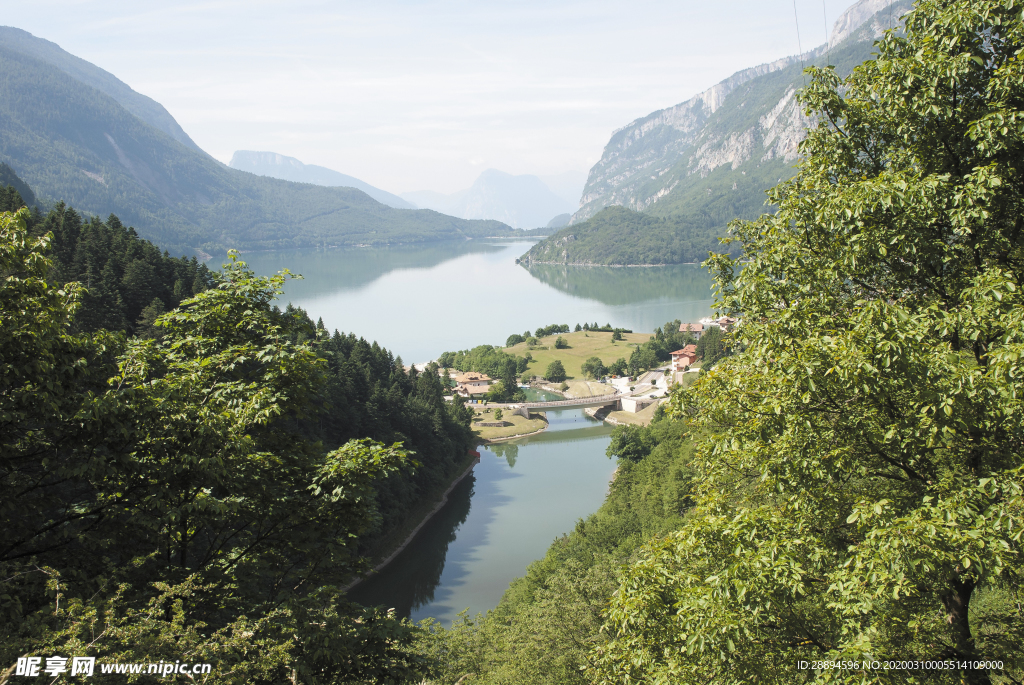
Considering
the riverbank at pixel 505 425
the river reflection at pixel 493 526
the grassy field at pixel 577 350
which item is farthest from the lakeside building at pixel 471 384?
the river reflection at pixel 493 526

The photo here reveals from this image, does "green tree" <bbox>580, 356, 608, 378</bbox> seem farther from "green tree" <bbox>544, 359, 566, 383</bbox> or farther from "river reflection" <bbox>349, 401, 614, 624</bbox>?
"river reflection" <bbox>349, 401, 614, 624</bbox>

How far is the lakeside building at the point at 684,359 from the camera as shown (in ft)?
268

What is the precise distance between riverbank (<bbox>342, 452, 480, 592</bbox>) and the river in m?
0.46

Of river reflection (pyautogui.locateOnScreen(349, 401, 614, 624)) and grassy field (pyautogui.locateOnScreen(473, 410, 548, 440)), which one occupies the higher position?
grassy field (pyautogui.locateOnScreen(473, 410, 548, 440))

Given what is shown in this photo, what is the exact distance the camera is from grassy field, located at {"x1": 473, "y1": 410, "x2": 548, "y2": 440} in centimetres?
6844

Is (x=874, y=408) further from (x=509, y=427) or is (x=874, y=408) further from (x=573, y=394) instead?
(x=573, y=394)

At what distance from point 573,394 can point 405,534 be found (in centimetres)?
4953

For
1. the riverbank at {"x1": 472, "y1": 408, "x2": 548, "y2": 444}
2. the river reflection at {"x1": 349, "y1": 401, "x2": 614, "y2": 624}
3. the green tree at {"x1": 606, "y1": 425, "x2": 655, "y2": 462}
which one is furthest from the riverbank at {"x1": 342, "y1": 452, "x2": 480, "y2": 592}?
the riverbank at {"x1": 472, "y1": 408, "x2": 548, "y2": 444}

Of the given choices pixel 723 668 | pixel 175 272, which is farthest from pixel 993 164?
pixel 175 272

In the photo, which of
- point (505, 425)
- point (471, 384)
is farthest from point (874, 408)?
point (471, 384)

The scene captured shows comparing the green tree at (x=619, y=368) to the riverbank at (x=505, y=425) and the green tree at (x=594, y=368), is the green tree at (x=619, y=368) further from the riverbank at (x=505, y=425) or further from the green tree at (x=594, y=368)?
the riverbank at (x=505, y=425)

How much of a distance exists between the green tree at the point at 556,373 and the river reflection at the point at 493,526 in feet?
86.5

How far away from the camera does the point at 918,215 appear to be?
5594mm

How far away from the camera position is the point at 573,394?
87938 millimetres
